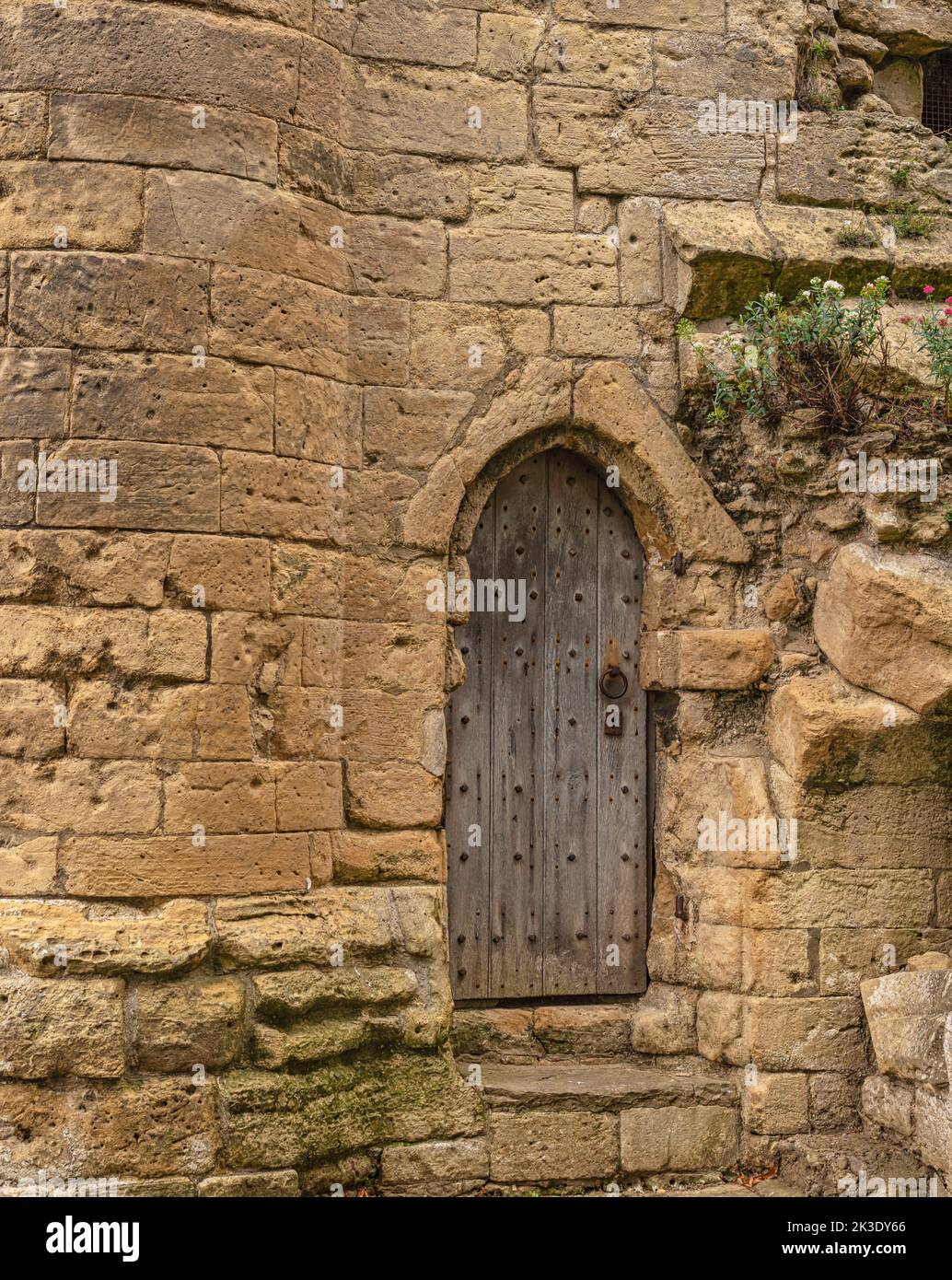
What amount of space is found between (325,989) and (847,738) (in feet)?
7.38

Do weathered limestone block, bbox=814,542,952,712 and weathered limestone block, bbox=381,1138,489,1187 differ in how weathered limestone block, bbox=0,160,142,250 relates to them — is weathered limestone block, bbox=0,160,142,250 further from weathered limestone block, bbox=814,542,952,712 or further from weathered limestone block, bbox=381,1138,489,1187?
weathered limestone block, bbox=381,1138,489,1187

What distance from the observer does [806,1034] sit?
5.78 metres

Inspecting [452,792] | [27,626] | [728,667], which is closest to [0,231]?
[27,626]

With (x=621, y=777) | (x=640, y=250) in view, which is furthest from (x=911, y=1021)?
(x=640, y=250)

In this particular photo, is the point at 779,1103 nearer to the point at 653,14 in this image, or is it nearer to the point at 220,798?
the point at 220,798

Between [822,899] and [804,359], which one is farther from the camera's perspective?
[804,359]

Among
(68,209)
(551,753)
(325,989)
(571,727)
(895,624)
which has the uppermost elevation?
(68,209)

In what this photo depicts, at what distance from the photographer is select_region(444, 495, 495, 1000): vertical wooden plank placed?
6.01 m

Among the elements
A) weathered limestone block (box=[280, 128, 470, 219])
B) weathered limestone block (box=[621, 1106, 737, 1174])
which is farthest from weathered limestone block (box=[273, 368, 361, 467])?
weathered limestone block (box=[621, 1106, 737, 1174])

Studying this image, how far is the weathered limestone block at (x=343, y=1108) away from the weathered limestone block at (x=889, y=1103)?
155 centimetres

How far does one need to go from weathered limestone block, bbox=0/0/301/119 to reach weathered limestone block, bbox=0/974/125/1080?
10.2 ft

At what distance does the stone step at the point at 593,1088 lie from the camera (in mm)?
5652

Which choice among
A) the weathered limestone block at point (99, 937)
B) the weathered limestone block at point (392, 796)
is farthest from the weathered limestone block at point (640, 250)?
the weathered limestone block at point (99, 937)

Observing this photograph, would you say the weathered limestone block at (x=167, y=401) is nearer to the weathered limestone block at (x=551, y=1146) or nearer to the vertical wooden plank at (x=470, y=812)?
the vertical wooden plank at (x=470, y=812)
